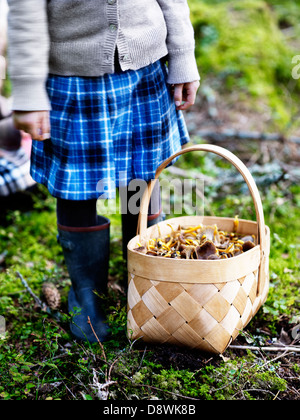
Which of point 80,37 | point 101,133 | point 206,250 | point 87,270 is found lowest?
point 87,270

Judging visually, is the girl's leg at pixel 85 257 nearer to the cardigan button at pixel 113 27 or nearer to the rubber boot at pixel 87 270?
the rubber boot at pixel 87 270

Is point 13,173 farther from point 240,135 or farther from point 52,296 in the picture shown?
point 240,135

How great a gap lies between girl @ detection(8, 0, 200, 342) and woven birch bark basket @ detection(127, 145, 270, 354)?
0.19 metres

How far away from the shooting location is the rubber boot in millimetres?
1350

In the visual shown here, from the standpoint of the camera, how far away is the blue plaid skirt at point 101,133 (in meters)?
1.18

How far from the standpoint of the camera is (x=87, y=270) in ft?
4.56

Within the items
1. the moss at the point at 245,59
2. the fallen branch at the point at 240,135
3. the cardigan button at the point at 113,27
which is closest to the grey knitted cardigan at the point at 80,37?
the cardigan button at the point at 113,27

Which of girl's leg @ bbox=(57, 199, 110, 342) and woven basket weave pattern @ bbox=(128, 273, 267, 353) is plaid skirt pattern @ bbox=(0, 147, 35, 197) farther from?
woven basket weave pattern @ bbox=(128, 273, 267, 353)

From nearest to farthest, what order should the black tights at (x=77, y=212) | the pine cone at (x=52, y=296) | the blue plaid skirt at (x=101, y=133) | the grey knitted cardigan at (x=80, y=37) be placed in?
1. the grey knitted cardigan at (x=80, y=37)
2. the blue plaid skirt at (x=101, y=133)
3. the black tights at (x=77, y=212)
4. the pine cone at (x=52, y=296)

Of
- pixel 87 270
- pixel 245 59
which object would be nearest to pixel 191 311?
pixel 87 270

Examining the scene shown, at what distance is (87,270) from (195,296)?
1.43ft

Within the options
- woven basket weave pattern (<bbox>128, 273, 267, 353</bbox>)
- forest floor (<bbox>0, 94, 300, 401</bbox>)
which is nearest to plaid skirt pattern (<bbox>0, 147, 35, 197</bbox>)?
forest floor (<bbox>0, 94, 300, 401</bbox>)
